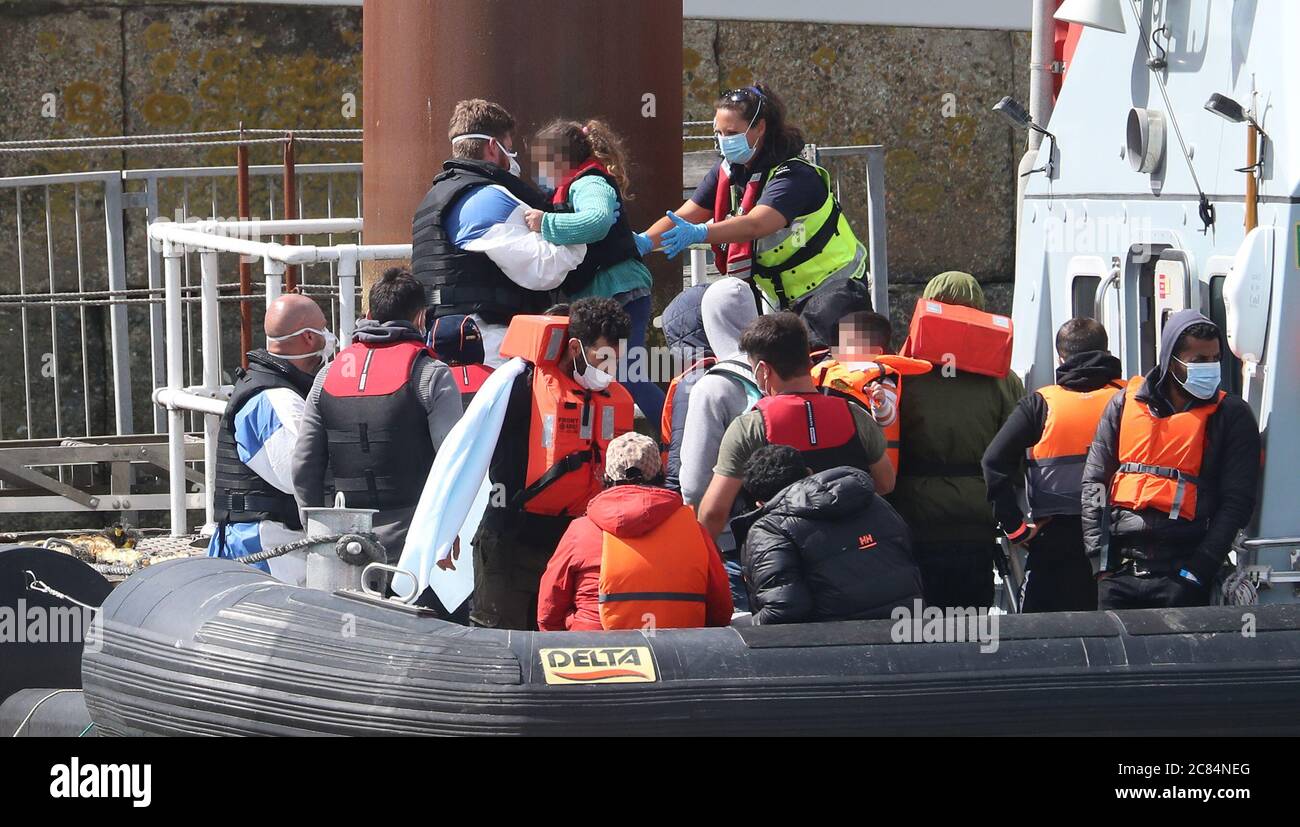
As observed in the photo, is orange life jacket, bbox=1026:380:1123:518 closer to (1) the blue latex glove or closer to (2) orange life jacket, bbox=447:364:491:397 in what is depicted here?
(1) the blue latex glove

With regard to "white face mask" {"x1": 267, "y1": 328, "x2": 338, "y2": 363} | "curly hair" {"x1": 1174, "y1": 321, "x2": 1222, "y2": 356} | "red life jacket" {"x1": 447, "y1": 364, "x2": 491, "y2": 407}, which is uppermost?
"curly hair" {"x1": 1174, "y1": 321, "x2": 1222, "y2": 356}

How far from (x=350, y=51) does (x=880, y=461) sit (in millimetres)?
6468

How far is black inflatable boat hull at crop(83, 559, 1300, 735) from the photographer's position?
14.8ft

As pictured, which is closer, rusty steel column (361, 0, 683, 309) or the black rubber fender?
the black rubber fender

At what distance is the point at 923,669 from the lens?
15.0 ft

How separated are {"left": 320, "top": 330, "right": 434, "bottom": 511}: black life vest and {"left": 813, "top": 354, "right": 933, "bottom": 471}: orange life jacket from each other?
122 cm

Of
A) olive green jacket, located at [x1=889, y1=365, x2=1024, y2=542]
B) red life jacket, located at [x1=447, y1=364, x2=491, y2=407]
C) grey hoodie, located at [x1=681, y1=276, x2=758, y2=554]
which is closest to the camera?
grey hoodie, located at [x1=681, y1=276, x2=758, y2=554]

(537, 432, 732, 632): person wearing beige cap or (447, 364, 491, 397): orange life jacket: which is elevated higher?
(447, 364, 491, 397): orange life jacket

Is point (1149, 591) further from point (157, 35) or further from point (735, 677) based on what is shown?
point (157, 35)

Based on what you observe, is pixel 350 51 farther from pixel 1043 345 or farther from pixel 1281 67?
Answer: pixel 1281 67

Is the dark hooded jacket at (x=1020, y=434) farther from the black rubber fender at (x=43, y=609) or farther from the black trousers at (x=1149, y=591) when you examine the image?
the black rubber fender at (x=43, y=609)

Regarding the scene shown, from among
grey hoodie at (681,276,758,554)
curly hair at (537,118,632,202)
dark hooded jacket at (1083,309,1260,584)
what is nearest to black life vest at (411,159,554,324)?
curly hair at (537,118,632,202)

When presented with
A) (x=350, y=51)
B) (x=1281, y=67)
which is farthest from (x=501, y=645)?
(x=350, y=51)

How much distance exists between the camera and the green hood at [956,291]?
5.52m
